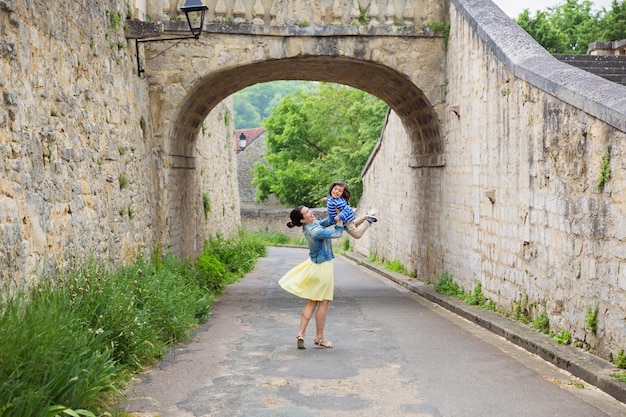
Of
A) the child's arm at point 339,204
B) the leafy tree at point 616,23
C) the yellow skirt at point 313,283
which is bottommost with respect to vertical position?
the yellow skirt at point 313,283

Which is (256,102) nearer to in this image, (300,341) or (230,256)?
(230,256)

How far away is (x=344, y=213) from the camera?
765cm

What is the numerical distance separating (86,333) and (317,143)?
38.7 meters

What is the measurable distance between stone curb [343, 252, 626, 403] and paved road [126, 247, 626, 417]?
0.10m

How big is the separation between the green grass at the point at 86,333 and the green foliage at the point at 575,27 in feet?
69.7

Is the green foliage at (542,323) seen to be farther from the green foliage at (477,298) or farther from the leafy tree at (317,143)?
the leafy tree at (317,143)

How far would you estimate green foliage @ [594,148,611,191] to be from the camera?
6.64 meters

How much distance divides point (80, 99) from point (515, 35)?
17.7 ft

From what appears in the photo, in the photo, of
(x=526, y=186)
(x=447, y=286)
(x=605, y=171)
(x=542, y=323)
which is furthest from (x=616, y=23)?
(x=605, y=171)

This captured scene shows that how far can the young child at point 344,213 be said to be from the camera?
7566mm

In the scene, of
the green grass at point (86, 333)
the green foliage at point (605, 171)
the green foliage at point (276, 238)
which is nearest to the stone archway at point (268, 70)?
the green grass at point (86, 333)

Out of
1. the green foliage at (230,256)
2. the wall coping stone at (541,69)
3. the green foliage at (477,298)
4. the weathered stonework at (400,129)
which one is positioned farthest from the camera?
the green foliage at (230,256)

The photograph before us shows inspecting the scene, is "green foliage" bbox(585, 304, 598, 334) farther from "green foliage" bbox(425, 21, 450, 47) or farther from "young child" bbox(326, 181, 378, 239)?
"green foliage" bbox(425, 21, 450, 47)

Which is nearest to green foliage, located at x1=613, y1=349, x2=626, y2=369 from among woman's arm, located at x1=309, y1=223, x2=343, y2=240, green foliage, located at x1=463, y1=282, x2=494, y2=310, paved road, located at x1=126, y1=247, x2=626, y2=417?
paved road, located at x1=126, y1=247, x2=626, y2=417
